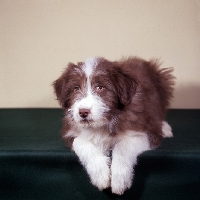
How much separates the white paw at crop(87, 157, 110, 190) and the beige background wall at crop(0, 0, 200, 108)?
1.73 m

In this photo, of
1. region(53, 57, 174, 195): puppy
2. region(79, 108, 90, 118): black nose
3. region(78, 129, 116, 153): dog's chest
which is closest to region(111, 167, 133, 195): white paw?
region(53, 57, 174, 195): puppy

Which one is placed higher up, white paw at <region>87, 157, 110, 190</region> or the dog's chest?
the dog's chest

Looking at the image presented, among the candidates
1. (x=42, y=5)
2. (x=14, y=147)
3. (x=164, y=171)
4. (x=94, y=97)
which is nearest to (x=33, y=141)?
(x=14, y=147)

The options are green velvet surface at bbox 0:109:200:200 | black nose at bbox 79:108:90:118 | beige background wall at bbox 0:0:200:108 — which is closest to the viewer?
black nose at bbox 79:108:90:118

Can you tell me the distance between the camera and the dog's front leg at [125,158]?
5.25 ft

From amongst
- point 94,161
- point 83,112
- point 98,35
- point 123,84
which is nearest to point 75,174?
point 94,161

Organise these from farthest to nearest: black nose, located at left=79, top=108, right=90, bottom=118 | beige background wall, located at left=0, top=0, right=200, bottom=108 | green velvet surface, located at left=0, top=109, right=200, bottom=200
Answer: beige background wall, located at left=0, top=0, right=200, bottom=108 → green velvet surface, located at left=0, top=109, right=200, bottom=200 → black nose, located at left=79, top=108, right=90, bottom=118

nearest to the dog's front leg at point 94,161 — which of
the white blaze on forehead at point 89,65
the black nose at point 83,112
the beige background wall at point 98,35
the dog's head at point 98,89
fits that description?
the dog's head at point 98,89

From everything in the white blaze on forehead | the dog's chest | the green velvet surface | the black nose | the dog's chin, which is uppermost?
the white blaze on forehead

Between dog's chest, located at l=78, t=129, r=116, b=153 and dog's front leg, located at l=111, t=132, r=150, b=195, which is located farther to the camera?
dog's chest, located at l=78, t=129, r=116, b=153

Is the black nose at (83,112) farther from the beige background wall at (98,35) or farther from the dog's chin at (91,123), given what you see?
the beige background wall at (98,35)

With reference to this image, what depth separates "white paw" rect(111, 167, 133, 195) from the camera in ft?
5.24

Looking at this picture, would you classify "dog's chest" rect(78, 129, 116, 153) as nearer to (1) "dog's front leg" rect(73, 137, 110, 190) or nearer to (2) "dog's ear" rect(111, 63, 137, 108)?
(1) "dog's front leg" rect(73, 137, 110, 190)

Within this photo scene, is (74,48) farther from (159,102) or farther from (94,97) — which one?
(94,97)
